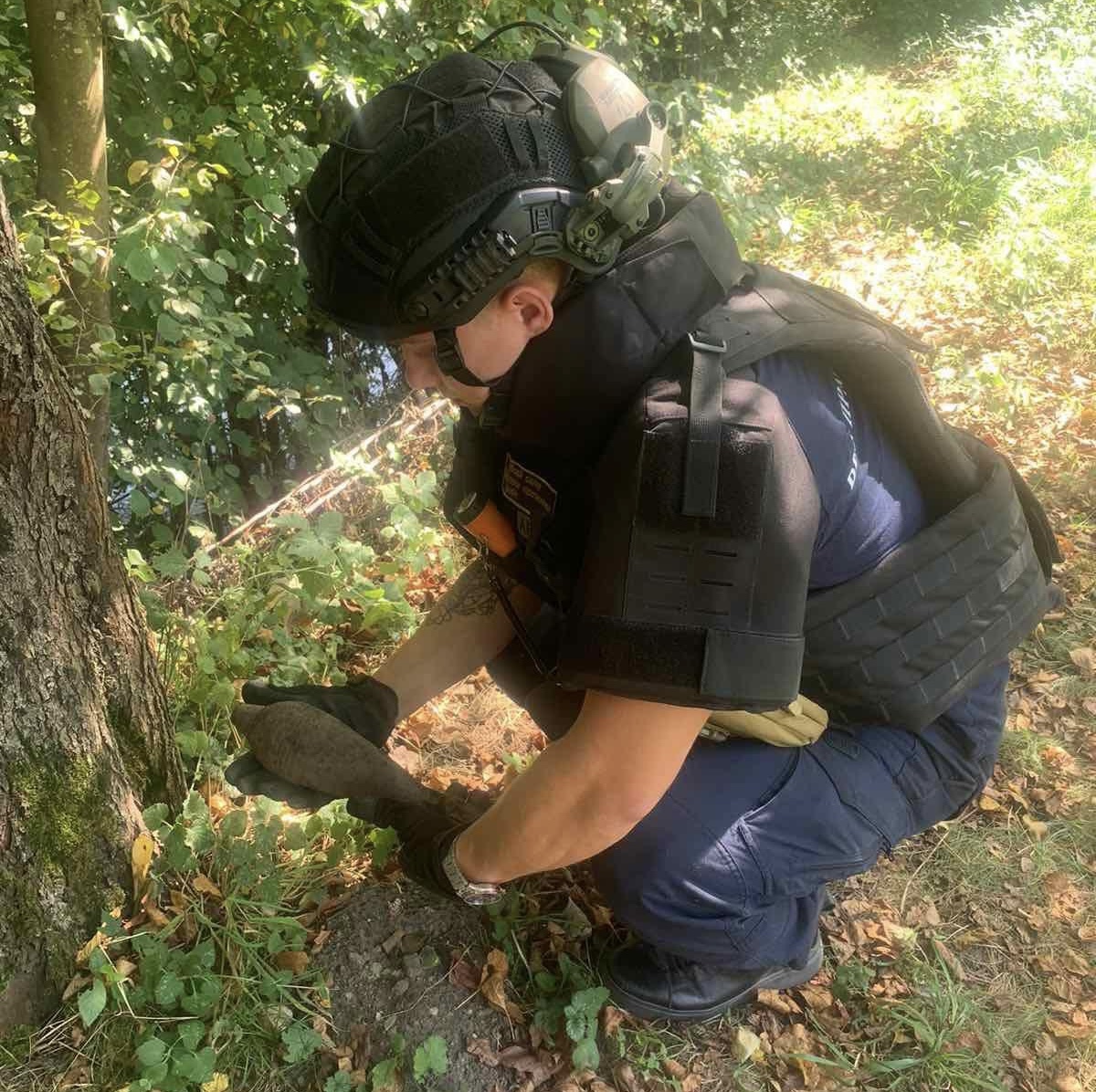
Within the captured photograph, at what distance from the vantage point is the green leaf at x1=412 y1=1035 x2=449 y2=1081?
5.67 feet

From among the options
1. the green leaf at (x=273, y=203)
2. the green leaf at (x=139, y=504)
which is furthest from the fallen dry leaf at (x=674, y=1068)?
the green leaf at (x=273, y=203)

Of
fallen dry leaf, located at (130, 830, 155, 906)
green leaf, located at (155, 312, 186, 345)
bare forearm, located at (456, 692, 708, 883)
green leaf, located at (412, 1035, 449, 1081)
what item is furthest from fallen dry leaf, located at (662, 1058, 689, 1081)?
green leaf, located at (155, 312, 186, 345)

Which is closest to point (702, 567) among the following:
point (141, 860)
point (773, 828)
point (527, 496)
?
point (527, 496)

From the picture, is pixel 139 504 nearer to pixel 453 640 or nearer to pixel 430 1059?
pixel 453 640

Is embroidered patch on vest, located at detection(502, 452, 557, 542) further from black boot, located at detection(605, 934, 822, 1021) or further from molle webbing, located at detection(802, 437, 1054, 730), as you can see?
black boot, located at detection(605, 934, 822, 1021)

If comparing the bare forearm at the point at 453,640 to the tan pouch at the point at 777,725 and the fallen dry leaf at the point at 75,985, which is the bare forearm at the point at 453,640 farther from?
the fallen dry leaf at the point at 75,985

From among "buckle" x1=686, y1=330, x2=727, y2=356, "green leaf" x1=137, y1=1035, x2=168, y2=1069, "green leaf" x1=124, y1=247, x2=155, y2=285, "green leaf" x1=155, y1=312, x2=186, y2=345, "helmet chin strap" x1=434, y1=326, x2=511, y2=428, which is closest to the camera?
"buckle" x1=686, y1=330, x2=727, y2=356

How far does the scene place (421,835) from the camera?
195 centimetres

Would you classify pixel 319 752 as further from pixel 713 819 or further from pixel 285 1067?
pixel 713 819

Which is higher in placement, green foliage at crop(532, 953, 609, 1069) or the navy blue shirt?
the navy blue shirt

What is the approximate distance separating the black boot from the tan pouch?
516 mm

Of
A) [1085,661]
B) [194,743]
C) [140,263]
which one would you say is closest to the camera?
[194,743]

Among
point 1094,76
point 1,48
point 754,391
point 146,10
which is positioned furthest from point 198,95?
point 1094,76

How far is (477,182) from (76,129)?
2.08 m
